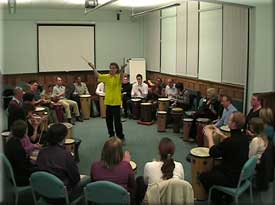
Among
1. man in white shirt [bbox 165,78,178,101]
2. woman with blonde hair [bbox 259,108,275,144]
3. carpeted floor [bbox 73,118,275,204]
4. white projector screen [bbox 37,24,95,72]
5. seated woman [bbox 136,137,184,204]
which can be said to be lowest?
carpeted floor [bbox 73,118,275,204]

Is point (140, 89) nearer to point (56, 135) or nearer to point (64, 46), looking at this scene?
point (64, 46)

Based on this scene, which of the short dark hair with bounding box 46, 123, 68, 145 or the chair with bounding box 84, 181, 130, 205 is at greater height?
the short dark hair with bounding box 46, 123, 68, 145

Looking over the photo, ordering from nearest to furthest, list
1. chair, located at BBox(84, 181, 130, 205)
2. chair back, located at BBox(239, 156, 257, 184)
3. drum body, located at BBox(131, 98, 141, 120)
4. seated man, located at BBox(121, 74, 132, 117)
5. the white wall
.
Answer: chair, located at BBox(84, 181, 130, 205) < chair back, located at BBox(239, 156, 257, 184) < drum body, located at BBox(131, 98, 141, 120) < seated man, located at BBox(121, 74, 132, 117) < the white wall

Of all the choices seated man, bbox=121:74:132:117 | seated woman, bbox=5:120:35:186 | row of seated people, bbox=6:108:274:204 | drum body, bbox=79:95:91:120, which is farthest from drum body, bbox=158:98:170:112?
seated woman, bbox=5:120:35:186

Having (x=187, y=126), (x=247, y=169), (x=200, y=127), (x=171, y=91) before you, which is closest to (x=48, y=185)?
(x=247, y=169)

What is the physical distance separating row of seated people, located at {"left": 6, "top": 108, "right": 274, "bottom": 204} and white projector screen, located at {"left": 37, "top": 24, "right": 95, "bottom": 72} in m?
7.19

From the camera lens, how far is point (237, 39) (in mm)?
8148

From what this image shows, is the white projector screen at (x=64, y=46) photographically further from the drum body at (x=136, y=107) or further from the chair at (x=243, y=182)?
the chair at (x=243, y=182)

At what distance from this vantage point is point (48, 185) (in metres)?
3.59

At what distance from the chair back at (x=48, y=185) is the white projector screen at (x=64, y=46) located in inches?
325

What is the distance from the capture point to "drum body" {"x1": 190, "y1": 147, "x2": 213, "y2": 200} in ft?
15.1

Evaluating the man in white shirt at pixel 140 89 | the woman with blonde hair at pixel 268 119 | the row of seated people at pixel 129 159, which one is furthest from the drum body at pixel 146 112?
the row of seated people at pixel 129 159

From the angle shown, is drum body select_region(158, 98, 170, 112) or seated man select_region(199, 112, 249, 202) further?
drum body select_region(158, 98, 170, 112)

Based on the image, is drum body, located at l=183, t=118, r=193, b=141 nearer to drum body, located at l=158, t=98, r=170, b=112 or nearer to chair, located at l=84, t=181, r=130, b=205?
drum body, located at l=158, t=98, r=170, b=112
